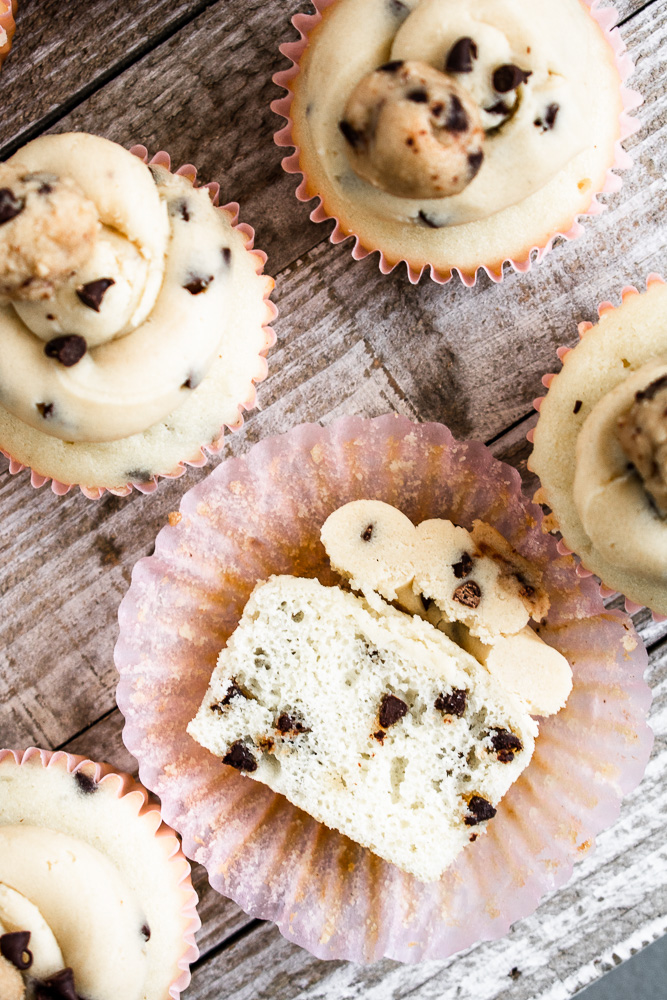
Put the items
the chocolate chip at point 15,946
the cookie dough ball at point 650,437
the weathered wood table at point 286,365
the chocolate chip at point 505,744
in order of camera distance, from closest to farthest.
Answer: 1. the cookie dough ball at point 650,437
2. the chocolate chip at point 15,946
3. the chocolate chip at point 505,744
4. the weathered wood table at point 286,365

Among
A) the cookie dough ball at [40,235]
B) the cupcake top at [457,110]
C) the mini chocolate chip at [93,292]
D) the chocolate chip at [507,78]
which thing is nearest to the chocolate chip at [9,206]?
the cookie dough ball at [40,235]

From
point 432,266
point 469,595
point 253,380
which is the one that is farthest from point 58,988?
point 432,266

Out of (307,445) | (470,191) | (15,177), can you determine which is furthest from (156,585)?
(470,191)

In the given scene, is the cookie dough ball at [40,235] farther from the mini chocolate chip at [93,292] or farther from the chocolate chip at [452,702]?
the chocolate chip at [452,702]

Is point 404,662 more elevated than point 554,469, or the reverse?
point 554,469

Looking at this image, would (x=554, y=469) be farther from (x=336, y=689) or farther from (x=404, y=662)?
(x=336, y=689)
